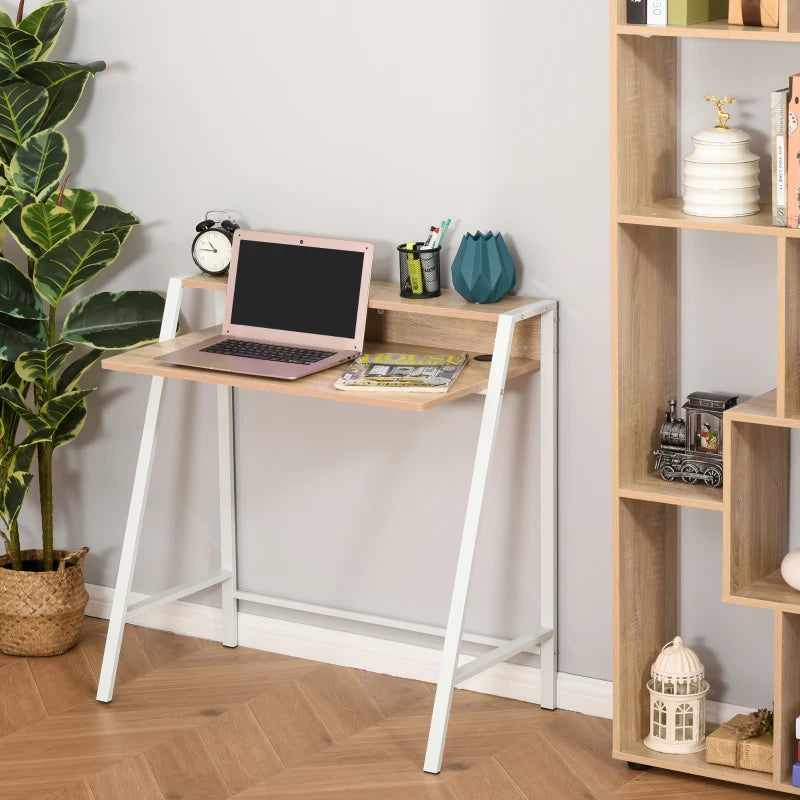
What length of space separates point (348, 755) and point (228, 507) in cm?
85

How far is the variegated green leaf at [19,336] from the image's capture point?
11.7 feet

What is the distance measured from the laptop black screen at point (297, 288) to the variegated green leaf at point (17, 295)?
0.55 m

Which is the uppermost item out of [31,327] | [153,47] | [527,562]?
[153,47]

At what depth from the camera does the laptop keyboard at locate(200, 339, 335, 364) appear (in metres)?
3.29

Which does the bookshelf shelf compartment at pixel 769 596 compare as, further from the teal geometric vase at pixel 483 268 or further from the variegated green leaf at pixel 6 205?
the variegated green leaf at pixel 6 205

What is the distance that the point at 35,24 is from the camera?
11.8ft

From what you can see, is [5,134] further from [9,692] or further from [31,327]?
[9,692]

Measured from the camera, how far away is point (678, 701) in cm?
314

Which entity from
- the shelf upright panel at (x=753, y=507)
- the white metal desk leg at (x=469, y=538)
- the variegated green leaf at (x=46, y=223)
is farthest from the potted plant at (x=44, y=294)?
the shelf upright panel at (x=753, y=507)

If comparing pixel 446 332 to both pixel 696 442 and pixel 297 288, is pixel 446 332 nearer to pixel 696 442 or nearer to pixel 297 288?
pixel 297 288

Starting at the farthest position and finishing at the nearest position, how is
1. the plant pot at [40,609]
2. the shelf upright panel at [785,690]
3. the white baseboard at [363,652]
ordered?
the plant pot at [40,609], the white baseboard at [363,652], the shelf upright panel at [785,690]

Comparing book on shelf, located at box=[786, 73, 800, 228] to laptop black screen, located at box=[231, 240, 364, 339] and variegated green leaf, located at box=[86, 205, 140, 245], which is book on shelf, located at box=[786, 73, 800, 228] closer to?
laptop black screen, located at box=[231, 240, 364, 339]

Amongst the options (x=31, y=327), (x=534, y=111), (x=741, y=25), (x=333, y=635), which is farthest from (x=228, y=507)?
(x=741, y=25)

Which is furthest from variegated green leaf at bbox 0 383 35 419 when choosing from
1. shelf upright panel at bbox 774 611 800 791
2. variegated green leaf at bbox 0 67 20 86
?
shelf upright panel at bbox 774 611 800 791
